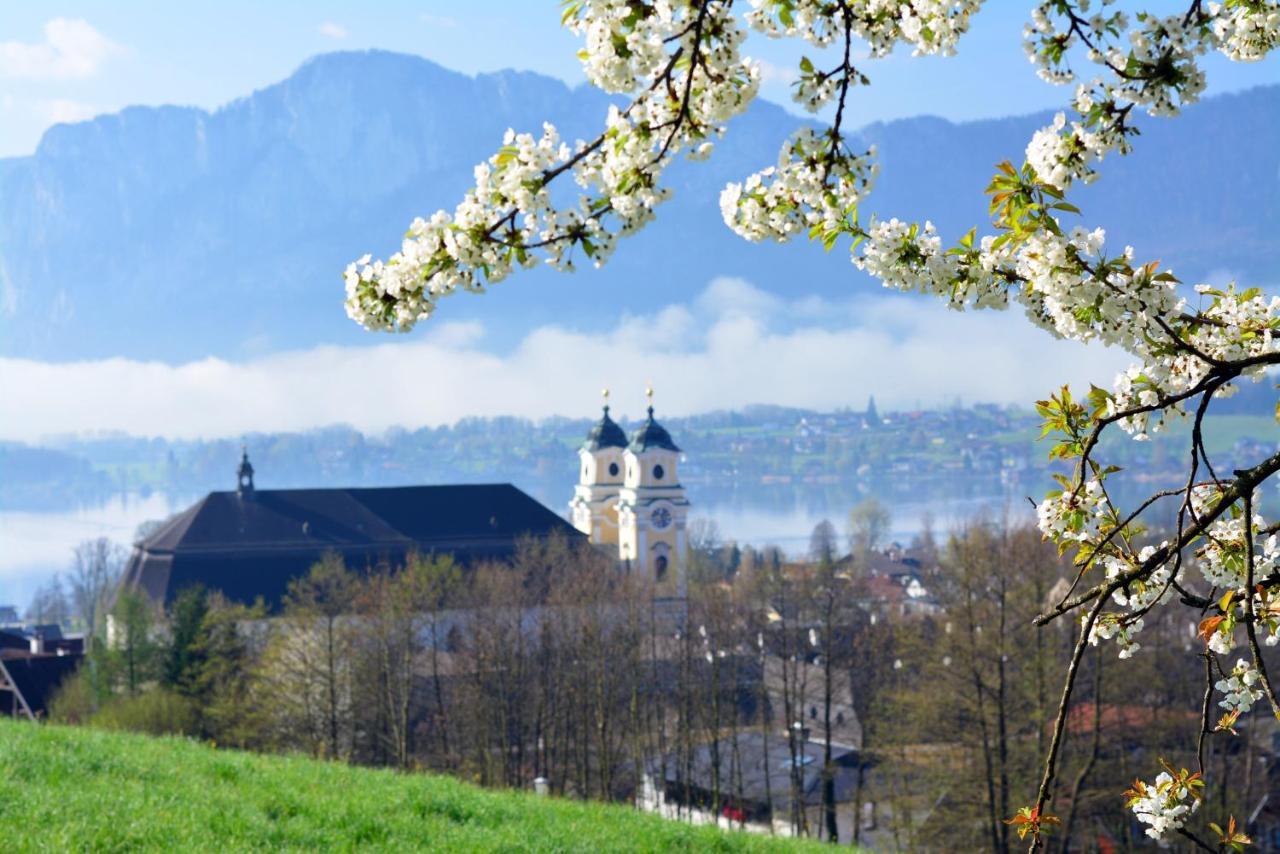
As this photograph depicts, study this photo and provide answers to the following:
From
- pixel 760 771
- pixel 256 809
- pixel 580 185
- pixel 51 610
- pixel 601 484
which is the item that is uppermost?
pixel 601 484

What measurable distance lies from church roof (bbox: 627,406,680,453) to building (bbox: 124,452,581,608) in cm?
502

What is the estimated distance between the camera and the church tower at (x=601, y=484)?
77.1 m

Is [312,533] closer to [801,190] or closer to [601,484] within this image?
[601,484]

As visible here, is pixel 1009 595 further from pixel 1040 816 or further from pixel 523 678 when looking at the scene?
pixel 1040 816

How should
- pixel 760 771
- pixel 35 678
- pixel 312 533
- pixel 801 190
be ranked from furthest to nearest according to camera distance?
1. pixel 312 533
2. pixel 35 678
3. pixel 760 771
4. pixel 801 190

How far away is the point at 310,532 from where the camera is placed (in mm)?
69000

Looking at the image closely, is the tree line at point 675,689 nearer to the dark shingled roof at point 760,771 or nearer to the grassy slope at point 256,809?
the dark shingled roof at point 760,771

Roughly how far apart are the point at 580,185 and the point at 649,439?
70.0m

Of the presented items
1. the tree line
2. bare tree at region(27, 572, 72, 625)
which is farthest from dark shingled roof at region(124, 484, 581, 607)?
bare tree at region(27, 572, 72, 625)

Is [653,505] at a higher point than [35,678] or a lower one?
higher

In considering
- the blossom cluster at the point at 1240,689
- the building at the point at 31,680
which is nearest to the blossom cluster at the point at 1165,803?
the blossom cluster at the point at 1240,689

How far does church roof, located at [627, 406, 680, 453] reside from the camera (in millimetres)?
73812

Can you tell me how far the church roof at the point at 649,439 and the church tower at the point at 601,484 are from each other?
282 cm

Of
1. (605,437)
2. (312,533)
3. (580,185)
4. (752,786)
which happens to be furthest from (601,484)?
(580,185)
